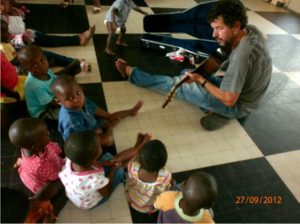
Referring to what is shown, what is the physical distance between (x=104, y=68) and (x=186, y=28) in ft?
2.97

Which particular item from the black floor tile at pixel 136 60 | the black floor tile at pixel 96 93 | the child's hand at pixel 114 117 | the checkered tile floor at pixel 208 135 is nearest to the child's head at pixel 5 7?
the checkered tile floor at pixel 208 135

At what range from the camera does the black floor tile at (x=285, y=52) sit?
2832 mm

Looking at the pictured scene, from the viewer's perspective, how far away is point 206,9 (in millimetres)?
2510

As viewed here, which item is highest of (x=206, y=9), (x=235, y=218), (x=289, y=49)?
(x=206, y=9)

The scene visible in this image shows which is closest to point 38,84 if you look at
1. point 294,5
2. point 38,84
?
point 38,84

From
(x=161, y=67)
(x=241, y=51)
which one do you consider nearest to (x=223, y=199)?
(x=241, y=51)

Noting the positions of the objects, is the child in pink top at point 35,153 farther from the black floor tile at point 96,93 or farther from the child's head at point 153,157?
the black floor tile at point 96,93

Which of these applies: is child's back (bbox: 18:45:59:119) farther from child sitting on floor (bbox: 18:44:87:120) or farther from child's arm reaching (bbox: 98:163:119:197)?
child's arm reaching (bbox: 98:163:119:197)

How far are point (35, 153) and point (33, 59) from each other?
66cm

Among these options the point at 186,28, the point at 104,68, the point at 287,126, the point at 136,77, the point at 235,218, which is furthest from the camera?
the point at 186,28

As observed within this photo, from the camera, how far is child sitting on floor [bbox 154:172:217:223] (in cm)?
104

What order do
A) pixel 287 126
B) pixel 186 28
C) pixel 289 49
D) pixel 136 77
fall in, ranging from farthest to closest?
1. pixel 289 49
2. pixel 186 28
3. pixel 136 77
4. pixel 287 126

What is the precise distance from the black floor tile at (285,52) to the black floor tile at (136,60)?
0.99 metres

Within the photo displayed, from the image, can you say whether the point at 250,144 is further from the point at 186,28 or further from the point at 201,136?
the point at 186,28
